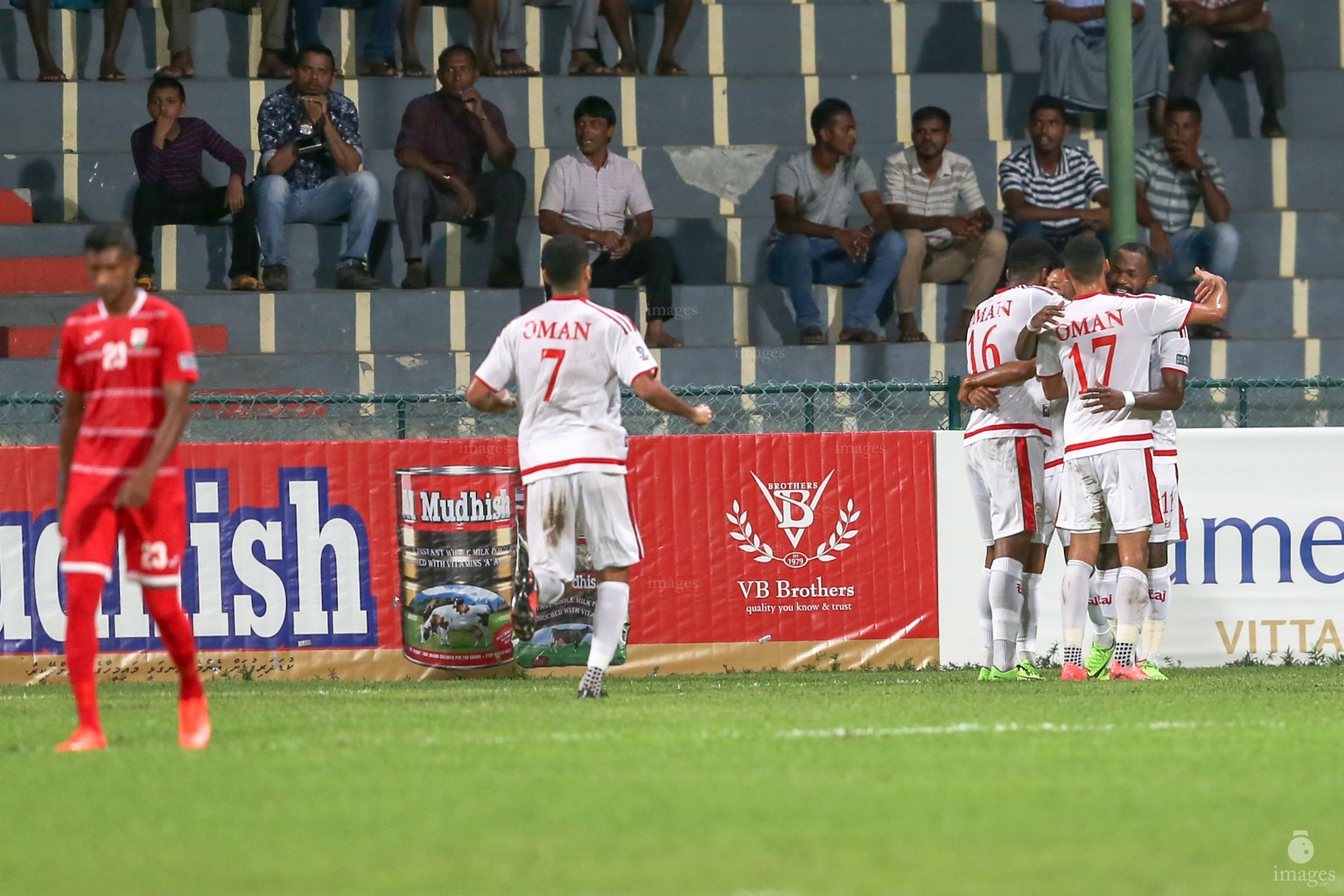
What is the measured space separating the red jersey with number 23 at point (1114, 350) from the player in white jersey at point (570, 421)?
231 centimetres

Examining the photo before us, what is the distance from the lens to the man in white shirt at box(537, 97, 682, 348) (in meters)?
15.6

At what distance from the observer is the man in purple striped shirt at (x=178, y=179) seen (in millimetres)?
15562

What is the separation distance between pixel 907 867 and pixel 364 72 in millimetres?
13934

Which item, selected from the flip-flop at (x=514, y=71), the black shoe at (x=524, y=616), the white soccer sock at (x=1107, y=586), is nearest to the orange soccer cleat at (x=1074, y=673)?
the white soccer sock at (x=1107, y=586)

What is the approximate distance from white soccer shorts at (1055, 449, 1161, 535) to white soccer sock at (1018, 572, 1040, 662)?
2.84 ft

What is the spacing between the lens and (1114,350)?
10156mm

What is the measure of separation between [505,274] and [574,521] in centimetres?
693

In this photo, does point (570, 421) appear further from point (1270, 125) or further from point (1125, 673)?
point (1270, 125)

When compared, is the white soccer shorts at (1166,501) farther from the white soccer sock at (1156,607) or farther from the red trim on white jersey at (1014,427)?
the red trim on white jersey at (1014,427)

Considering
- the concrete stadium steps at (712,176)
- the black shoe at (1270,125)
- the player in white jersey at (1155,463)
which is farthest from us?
the black shoe at (1270,125)

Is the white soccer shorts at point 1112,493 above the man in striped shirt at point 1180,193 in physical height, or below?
below

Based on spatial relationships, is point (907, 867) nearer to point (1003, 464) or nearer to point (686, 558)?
point (1003, 464)

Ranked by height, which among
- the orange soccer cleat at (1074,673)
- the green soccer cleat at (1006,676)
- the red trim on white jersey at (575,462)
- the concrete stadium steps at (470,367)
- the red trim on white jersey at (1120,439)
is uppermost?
the concrete stadium steps at (470,367)

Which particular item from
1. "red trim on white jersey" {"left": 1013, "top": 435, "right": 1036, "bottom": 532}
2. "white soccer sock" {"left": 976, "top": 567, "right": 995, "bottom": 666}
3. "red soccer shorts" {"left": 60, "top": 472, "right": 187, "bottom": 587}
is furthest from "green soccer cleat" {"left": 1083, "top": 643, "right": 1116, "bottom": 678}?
"red soccer shorts" {"left": 60, "top": 472, "right": 187, "bottom": 587}
